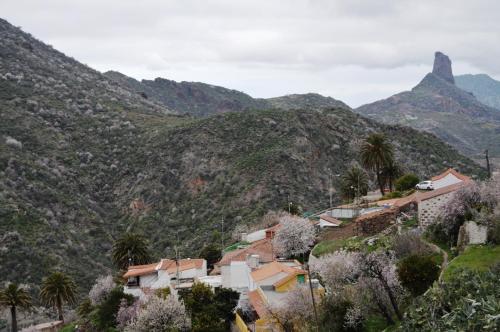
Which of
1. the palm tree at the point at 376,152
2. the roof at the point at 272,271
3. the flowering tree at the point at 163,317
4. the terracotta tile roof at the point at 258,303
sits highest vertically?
the palm tree at the point at 376,152

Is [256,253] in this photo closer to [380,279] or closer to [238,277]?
[238,277]

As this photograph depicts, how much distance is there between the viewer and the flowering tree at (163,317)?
42.0 m

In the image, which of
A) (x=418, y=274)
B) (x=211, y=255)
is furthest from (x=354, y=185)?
(x=418, y=274)

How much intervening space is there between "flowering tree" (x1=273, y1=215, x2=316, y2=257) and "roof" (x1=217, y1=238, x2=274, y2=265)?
1.14 metres

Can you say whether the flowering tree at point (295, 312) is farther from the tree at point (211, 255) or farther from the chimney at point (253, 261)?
the tree at point (211, 255)

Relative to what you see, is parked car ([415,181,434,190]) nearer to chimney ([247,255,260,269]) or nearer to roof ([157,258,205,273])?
chimney ([247,255,260,269])

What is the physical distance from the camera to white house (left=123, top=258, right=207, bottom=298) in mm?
52219

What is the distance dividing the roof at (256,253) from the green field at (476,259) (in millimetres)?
21681

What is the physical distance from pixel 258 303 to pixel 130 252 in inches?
1072

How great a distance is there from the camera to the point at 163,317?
4194cm

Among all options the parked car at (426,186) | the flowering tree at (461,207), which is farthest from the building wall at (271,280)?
the parked car at (426,186)

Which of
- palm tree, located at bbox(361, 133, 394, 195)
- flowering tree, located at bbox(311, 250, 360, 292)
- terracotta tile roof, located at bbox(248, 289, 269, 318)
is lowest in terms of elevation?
terracotta tile roof, located at bbox(248, 289, 269, 318)

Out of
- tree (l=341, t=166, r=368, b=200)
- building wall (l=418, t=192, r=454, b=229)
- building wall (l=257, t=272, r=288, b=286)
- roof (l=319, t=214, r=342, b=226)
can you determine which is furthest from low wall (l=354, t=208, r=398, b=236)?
tree (l=341, t=166, r=368, b=200)

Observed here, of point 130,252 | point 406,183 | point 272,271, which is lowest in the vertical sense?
point 130,252
